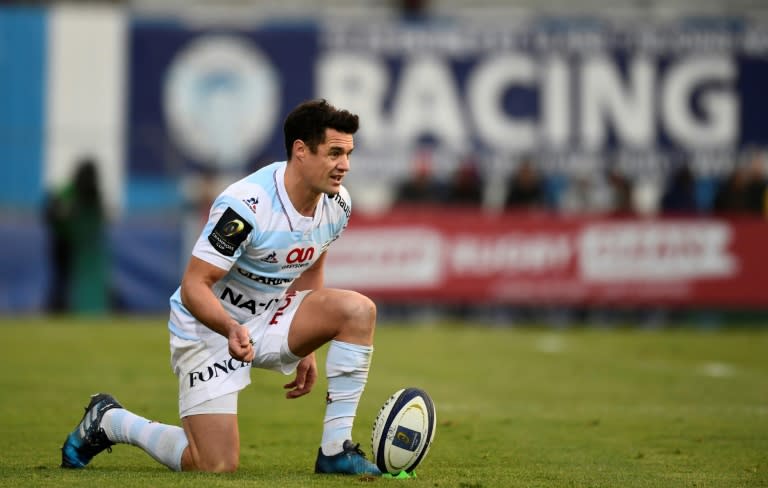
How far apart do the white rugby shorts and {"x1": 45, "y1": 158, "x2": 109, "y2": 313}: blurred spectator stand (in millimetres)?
12469

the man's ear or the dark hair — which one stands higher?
the dark hair

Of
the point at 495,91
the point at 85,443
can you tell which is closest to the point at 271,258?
the point at 85,443

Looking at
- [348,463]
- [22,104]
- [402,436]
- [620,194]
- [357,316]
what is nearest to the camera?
[402,436]

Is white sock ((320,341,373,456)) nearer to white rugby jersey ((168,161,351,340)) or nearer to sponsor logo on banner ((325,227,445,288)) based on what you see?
white rugby jersey ((168,161,351,340))

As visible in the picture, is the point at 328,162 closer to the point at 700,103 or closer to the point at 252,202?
the point at 252,202

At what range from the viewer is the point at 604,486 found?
6.31 m

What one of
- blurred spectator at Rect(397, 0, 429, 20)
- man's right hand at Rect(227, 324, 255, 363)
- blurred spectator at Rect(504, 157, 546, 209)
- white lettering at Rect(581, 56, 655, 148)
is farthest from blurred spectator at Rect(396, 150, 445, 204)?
man's right hand at Rect(227, 324, 255, 363)

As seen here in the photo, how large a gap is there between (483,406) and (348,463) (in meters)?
3.74

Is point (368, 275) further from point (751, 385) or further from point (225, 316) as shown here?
point (225, 316)

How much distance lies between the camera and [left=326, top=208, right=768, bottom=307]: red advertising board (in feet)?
60.8

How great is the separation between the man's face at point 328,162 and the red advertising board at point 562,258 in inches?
463

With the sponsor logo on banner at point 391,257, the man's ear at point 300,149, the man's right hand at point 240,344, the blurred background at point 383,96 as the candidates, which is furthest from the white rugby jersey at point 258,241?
the blurred background at point 383,96

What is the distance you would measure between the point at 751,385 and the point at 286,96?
14843 mm

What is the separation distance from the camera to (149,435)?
6.66m
